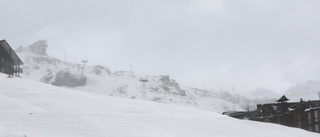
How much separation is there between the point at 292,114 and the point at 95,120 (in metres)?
72.1

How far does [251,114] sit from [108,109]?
249 ft

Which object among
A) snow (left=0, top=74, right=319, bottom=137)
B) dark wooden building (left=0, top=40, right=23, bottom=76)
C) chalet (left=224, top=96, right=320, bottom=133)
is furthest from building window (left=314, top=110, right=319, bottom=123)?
dark wooden building (left=0, top=40, right=23, bottom=76)

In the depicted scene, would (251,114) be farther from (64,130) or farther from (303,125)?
(64,130)

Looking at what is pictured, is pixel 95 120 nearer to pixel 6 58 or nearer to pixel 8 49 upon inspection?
pixel 8 49

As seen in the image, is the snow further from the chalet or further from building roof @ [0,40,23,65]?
the chalet

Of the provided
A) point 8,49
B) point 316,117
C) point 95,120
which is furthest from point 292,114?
point 95,120

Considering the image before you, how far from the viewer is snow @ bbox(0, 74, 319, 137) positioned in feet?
67.3

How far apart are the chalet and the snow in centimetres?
5467

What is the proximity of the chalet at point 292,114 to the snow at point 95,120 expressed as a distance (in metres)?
54.7

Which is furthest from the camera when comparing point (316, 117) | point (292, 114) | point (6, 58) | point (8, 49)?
point (292, 114)

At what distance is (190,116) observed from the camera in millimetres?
28688

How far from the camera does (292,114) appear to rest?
289 feet

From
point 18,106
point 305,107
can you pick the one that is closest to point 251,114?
point 305,107

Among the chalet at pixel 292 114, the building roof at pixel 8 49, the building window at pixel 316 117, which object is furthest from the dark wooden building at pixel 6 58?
the building window at pixel 316 117
